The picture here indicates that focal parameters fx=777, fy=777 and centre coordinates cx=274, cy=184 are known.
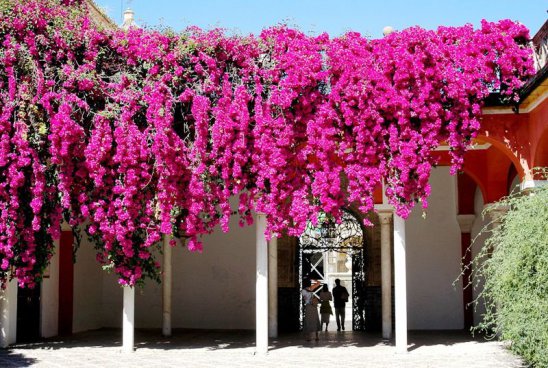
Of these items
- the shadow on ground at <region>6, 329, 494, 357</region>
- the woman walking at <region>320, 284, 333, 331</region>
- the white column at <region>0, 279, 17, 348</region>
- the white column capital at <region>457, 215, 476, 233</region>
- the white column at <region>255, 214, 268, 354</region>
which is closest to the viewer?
the white column at <region>255, 214, 268, 354</region>

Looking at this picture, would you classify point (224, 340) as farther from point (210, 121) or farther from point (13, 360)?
point (210, 121)

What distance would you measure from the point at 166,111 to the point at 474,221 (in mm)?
8163

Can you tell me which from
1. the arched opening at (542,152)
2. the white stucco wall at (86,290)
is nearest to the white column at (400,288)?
the arched opening at (542,152)

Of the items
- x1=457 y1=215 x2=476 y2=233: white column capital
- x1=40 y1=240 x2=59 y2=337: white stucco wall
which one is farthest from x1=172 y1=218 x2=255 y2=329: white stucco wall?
x1=457 y1=215 x2=476 y2=233: white column capital

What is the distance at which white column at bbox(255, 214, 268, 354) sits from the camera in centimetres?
1259

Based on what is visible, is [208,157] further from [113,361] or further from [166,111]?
[113,361]

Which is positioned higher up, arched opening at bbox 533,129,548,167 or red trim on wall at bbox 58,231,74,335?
arched opening at bbox 533,129,548,167

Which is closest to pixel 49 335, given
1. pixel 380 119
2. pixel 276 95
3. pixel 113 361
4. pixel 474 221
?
pixel 113 361

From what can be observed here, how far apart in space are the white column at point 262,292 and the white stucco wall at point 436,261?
5538 mm

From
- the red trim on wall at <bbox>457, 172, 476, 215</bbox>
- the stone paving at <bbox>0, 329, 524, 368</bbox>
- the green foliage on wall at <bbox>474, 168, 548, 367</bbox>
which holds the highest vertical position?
the red trim on wall at <bbox>457, 172, 476, 215</bbox>

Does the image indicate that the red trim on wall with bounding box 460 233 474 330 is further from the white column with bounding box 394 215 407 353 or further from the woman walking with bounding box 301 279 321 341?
the white column with bounding box 394 215 407 353

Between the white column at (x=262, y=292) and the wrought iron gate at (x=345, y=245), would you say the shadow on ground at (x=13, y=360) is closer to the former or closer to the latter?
the white column at (x=262, y=292)

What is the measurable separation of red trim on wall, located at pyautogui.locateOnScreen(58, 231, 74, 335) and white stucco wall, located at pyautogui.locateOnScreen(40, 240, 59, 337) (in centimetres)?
10

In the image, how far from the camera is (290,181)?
12523 mm
